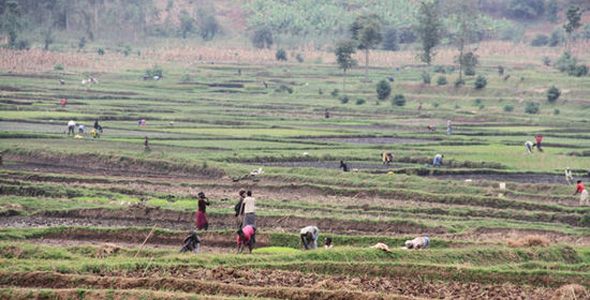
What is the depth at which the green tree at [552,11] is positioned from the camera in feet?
428

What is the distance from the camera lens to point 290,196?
31.8m

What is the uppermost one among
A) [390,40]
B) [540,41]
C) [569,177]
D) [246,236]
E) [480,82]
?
[390,40]

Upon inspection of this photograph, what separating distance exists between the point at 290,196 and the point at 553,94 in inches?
1606

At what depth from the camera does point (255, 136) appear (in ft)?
→ 152

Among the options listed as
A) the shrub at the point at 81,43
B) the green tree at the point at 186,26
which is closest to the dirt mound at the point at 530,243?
the shrub at the point at 81,43

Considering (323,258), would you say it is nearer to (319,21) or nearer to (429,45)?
(429,45)

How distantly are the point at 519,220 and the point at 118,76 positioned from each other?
206ft

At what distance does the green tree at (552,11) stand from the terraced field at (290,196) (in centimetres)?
6490

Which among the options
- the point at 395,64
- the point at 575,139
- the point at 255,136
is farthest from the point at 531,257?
the point at 395,64

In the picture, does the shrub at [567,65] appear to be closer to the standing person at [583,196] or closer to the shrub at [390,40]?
the shrub at [390,40]

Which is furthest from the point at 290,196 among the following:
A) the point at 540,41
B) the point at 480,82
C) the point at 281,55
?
the point at 540,41

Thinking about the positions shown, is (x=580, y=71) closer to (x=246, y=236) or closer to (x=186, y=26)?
(x=246, y=236)

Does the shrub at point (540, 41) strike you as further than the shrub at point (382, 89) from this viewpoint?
Yes

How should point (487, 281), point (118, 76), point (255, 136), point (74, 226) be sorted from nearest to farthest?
point (487, 281) → point (74, 226) → point (255, 136) → point (118, 76)
